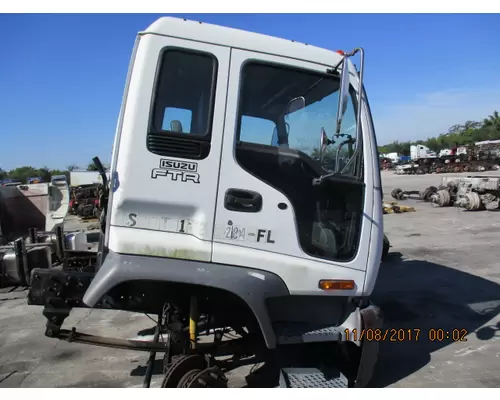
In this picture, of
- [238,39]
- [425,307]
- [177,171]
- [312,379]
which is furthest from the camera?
[425,307]

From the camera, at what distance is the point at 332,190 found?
3115 mm

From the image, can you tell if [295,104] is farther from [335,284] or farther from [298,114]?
[335,284]

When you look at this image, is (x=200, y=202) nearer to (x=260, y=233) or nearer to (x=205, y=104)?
(x=260, y=233)

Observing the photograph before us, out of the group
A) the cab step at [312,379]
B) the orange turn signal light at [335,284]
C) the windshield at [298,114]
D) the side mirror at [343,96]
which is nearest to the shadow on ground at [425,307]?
the cab step at [312,379]

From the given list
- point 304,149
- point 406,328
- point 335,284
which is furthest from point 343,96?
point 406,328

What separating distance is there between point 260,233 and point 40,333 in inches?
142

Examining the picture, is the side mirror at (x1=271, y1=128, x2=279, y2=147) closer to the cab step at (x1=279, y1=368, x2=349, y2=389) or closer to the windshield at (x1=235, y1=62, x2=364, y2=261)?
the windshield at (x1=235, y1=62, x2=364, y2=261)

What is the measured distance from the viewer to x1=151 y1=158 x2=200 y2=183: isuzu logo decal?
2.81 m

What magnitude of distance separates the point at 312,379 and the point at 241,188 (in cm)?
163

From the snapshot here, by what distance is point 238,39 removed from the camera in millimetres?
2961

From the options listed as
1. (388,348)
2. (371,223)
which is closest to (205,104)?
(371,223)

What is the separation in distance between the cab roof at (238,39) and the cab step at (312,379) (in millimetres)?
2443

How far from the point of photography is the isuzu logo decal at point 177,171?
111 inches

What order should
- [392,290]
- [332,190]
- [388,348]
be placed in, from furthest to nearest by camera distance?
[392,290] < [388,348] < [332,190]
